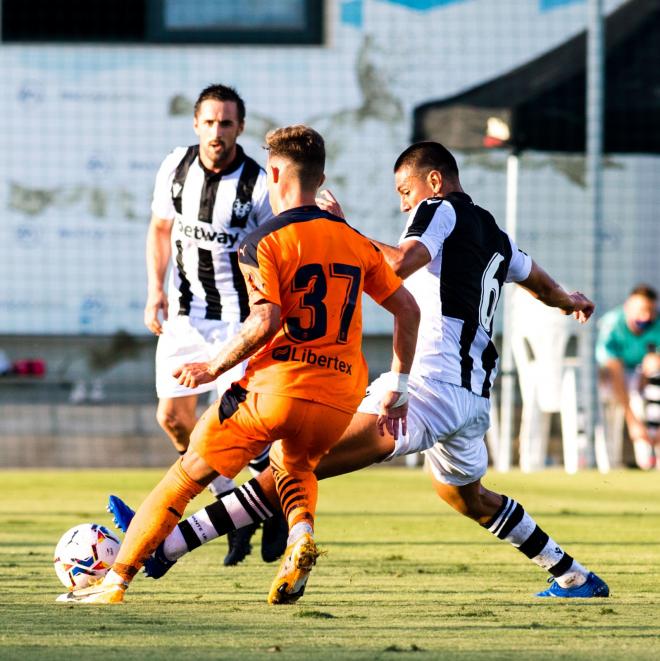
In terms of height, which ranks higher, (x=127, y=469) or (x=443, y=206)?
(x=443, y=206)

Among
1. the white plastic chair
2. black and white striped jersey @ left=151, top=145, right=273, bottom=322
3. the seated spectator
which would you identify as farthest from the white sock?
the seated spectator

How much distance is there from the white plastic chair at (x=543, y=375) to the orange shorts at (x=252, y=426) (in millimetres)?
8184

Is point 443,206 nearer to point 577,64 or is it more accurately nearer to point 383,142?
point 577,64

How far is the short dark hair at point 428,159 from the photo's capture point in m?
6.03

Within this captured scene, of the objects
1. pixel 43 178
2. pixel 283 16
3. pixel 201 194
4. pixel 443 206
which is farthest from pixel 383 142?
pixel 443 206

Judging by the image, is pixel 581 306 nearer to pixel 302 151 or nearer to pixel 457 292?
pixel 457 292

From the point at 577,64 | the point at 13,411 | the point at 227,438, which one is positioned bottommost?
the point at 13,411

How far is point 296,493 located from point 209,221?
2031 mm

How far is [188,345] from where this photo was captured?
7297 mm

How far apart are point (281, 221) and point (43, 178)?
1446cm

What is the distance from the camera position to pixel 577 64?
578 inches

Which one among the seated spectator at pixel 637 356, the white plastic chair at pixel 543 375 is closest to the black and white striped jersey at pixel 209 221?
the white plastic chair at pixel 543 375

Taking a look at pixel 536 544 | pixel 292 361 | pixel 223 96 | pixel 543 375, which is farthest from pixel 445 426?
pixel 543 375

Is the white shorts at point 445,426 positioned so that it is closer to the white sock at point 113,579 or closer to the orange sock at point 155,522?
the orange sock at point 155,522
